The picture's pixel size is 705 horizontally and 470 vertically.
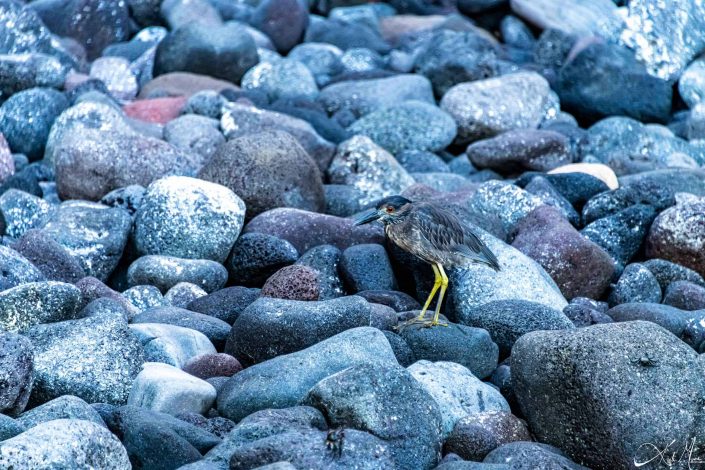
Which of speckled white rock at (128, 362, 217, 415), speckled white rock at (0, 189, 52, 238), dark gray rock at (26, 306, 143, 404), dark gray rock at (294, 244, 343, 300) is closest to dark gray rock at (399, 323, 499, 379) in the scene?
speckled white rock at (128, 362, 217, 415)

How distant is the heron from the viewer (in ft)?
26.3

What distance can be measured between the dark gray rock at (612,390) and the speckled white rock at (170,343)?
2169 millimetres

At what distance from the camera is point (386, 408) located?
5.91 metres

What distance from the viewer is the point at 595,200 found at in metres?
11.2

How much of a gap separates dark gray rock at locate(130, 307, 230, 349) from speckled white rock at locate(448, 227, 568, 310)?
181 centimetres

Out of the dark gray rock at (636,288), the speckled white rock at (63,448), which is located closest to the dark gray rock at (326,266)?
the dark gray rock at (636,288)

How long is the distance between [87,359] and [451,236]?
2666mm

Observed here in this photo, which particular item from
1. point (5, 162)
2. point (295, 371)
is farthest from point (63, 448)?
point (5, 162)

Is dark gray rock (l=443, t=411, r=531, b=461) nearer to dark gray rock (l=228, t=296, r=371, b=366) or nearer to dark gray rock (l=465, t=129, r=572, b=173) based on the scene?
dark gray rock (l=228, t=296, r=371, b=366)

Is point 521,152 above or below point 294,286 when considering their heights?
below

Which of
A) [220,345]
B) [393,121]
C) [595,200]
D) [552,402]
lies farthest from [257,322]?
[393,121]

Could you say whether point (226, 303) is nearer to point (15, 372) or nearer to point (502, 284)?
point (502, 284)

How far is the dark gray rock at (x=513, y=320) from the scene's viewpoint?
7.90 metres

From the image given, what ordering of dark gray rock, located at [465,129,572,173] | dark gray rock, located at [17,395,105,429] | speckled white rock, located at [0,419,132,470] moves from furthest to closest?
dark gray rock, located at [465,129,572,173]
dark gray rock, located at [17,395,105,429]
speckled white rock, located at [0,419,132,470]
